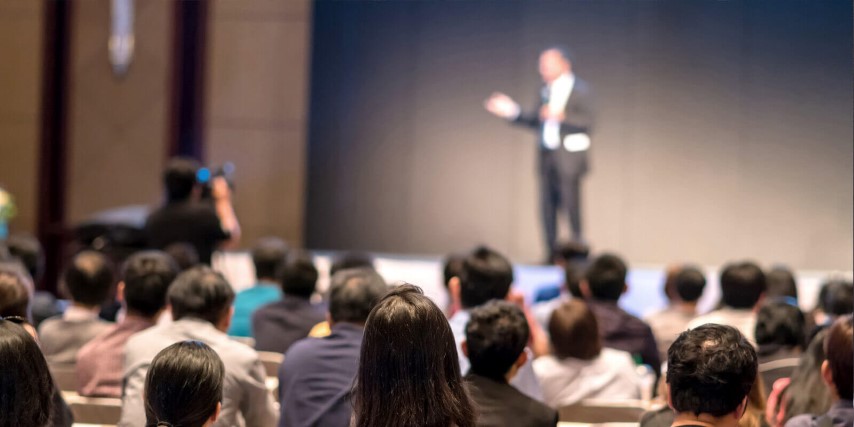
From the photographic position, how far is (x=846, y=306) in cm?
417

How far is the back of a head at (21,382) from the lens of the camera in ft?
6.45

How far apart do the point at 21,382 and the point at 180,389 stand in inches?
11.7

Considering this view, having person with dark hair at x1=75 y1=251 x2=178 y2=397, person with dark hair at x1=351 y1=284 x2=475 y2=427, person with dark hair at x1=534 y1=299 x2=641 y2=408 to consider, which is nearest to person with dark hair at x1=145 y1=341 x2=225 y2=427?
person with dark hair at x1=351 y1=284 x2=475 y2=427

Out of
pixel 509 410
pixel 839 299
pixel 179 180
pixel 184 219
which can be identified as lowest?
pixel 509 410

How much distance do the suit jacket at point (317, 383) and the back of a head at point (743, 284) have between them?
6.76 feet

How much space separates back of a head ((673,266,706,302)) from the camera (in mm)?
4750

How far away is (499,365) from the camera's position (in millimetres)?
2684

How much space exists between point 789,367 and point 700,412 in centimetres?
150

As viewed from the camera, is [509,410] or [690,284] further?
[690,284]

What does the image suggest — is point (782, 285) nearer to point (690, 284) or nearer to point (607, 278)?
point (690, 284)

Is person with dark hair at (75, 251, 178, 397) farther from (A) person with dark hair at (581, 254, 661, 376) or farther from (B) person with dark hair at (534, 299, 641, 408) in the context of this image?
(A) person with dark hair at (581, 254, 661, 376)

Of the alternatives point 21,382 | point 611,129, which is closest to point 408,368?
point 21,382

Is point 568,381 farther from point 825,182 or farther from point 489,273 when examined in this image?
point 825,182

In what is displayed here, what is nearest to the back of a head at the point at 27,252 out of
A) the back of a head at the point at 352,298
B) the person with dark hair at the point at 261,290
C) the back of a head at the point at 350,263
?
the person with dark hair at the point at 261,290
